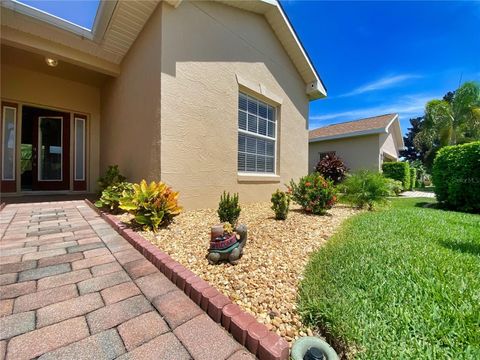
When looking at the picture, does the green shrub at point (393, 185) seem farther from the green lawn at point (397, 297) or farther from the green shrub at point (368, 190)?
the green lawn at point (397, 297)

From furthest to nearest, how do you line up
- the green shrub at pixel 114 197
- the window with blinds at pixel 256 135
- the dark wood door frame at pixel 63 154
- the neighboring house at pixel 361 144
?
the neighboring house at pixel 361 144 < the dark wood door frame at pixel 63 154 < the window with blinds at pixel 256 135 < the green shrub at pixel 114 197

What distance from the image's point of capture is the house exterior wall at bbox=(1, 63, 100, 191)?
682 centimetres

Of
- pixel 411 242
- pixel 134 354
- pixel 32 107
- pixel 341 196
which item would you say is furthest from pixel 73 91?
pixel 411 242

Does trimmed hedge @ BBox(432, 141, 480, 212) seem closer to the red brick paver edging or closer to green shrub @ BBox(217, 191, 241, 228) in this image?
green shrub @ BBox(217, 191, 241, 228)

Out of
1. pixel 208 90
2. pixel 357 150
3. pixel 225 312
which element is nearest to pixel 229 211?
pixel 225 312

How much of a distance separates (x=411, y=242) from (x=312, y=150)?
1444cm

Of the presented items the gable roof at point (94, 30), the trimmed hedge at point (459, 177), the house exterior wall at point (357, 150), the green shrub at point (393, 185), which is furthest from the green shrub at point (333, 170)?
the gable roof at point (94, 30)

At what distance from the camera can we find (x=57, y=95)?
24.6ft

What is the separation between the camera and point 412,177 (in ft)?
58.6

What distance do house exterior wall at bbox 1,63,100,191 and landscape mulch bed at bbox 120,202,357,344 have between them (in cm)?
521

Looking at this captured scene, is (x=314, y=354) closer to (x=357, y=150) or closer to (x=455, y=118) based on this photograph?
(x=357, y=150)

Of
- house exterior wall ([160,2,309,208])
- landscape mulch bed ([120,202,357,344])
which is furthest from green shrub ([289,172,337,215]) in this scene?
house exterior wall ([160,2,309,208])

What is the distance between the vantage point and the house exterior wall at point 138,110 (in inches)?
187

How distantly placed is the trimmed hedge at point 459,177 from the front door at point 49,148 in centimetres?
1361
